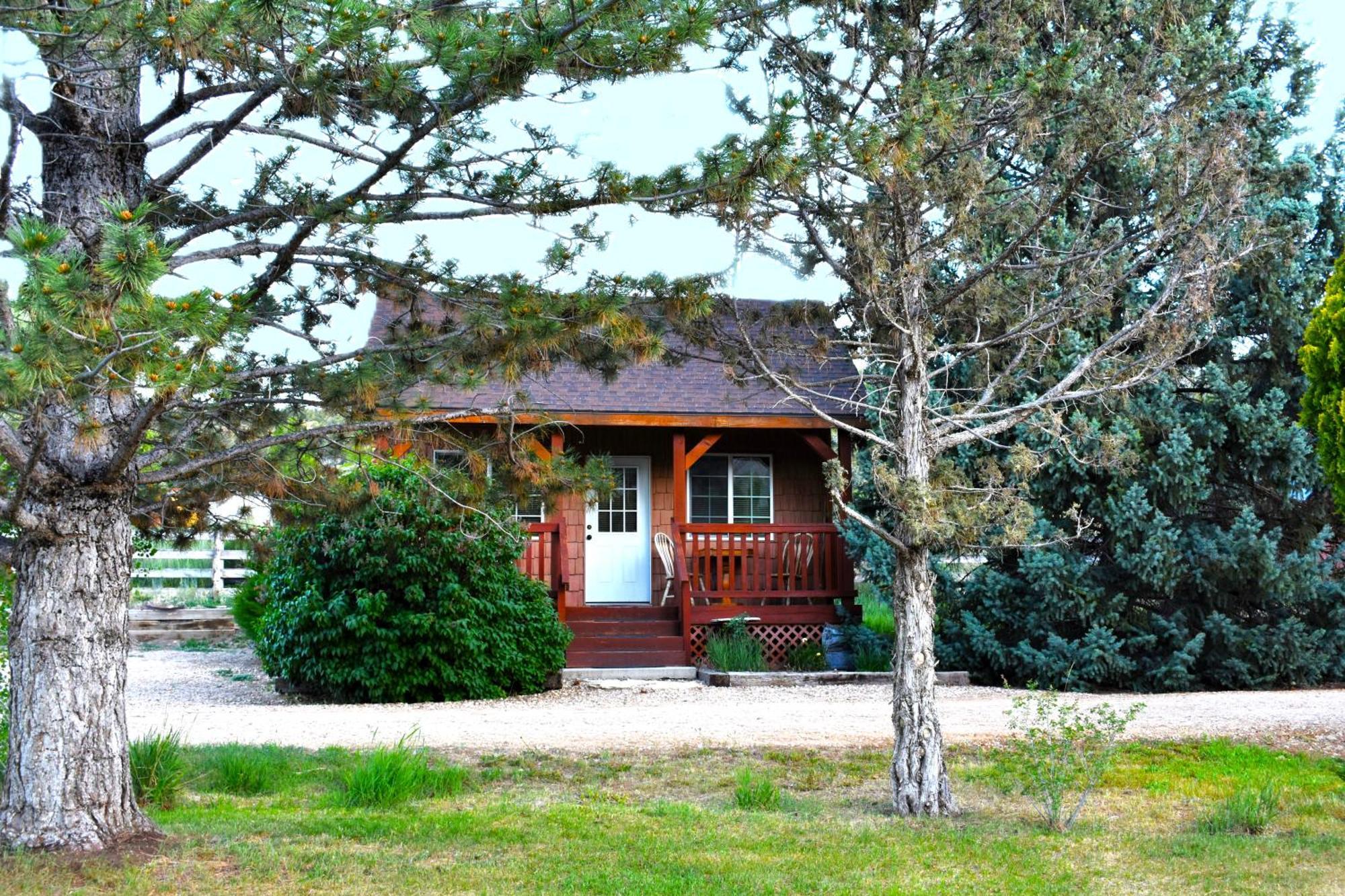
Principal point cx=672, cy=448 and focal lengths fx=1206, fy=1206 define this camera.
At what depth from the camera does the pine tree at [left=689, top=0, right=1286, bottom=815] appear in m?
6.43

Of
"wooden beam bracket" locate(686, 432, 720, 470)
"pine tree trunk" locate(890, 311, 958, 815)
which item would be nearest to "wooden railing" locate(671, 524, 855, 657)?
"wooden beam bracket" locate(686, 432, 720, 470)

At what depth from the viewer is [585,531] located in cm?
1546

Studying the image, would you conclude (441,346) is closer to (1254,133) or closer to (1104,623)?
(1104,623)

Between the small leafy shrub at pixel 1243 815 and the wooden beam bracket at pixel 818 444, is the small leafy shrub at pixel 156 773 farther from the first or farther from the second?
the wooden beam bracket at pixel 818 444

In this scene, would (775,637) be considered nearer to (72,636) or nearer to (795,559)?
(795,559)

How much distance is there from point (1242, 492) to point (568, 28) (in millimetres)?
9996

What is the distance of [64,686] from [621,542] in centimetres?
1066

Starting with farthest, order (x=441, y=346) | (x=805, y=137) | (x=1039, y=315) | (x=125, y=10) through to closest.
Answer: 1. (x=1039, y=315)
2. (x=441, y=346)
3. (x=805, y=137)
4. (x=125, y=10)

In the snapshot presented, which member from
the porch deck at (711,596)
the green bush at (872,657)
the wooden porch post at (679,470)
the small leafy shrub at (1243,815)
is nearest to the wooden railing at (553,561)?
the porch deck at (711,596)

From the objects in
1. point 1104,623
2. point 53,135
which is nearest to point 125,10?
point 53,135

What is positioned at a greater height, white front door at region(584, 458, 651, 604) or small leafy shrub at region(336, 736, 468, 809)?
white front door at region(584, 458, 651, 604)

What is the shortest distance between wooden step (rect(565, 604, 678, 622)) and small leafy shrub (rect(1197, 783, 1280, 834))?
8.33 metres

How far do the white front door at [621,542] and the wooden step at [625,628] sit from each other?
156 cm

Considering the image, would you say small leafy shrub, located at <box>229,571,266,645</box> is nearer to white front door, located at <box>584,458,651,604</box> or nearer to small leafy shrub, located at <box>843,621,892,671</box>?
white front door, located at <box>584,458,651,604</box>
